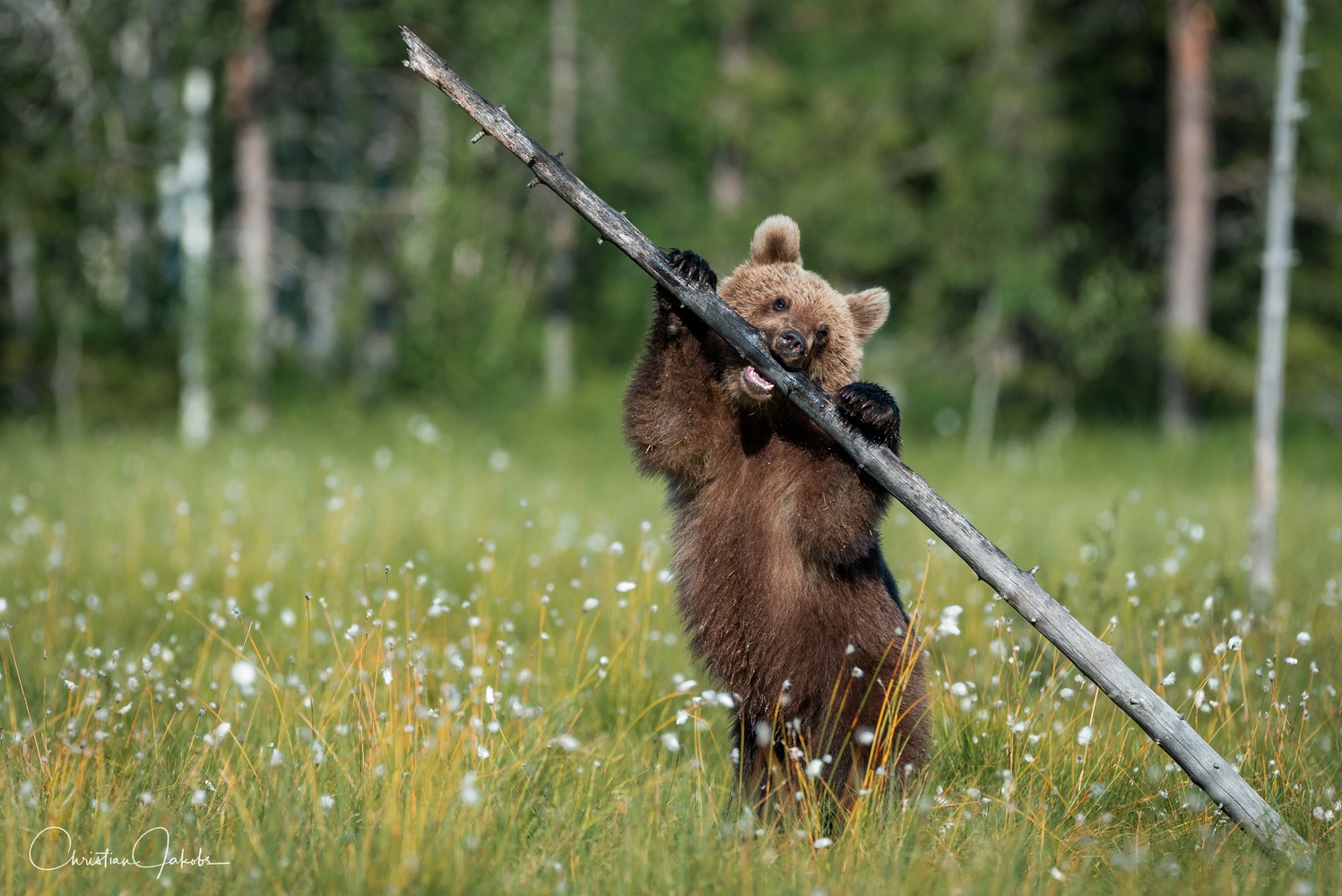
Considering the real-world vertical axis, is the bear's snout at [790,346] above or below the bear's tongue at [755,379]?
above

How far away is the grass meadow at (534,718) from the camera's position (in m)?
3.16

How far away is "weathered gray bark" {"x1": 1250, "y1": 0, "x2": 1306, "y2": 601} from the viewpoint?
6.65 m

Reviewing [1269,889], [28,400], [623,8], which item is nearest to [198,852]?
[1269,889]

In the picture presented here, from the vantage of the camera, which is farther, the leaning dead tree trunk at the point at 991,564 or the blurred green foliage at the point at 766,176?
the blurred green foliage at the point at 766,176

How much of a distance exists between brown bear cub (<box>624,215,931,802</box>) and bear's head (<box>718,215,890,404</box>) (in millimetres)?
335

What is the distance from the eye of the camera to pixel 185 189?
1429cm

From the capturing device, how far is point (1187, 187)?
15445mm

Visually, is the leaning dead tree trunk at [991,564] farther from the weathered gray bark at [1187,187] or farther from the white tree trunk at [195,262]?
the weathered gray bark at [1187,187]

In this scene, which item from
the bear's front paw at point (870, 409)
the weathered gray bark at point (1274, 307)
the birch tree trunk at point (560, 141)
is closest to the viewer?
the bear's front paw at point (870, 409)

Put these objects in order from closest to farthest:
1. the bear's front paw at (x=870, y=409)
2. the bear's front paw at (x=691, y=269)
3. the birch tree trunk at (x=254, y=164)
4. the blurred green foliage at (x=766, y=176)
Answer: the bear's front paw at (x=870, y=409) → the bear's front paw at (x=691, y=269) → the blurred green foliage at (x=766, y=176) → the birch tree trunk at (x=254, y=164)

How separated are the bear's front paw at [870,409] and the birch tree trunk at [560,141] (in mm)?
17154

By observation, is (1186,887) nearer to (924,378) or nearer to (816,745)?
(816,745)

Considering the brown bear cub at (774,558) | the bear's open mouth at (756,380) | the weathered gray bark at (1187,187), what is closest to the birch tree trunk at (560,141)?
the weathered gray bark at (1187,187)

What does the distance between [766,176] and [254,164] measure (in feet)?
27.4
